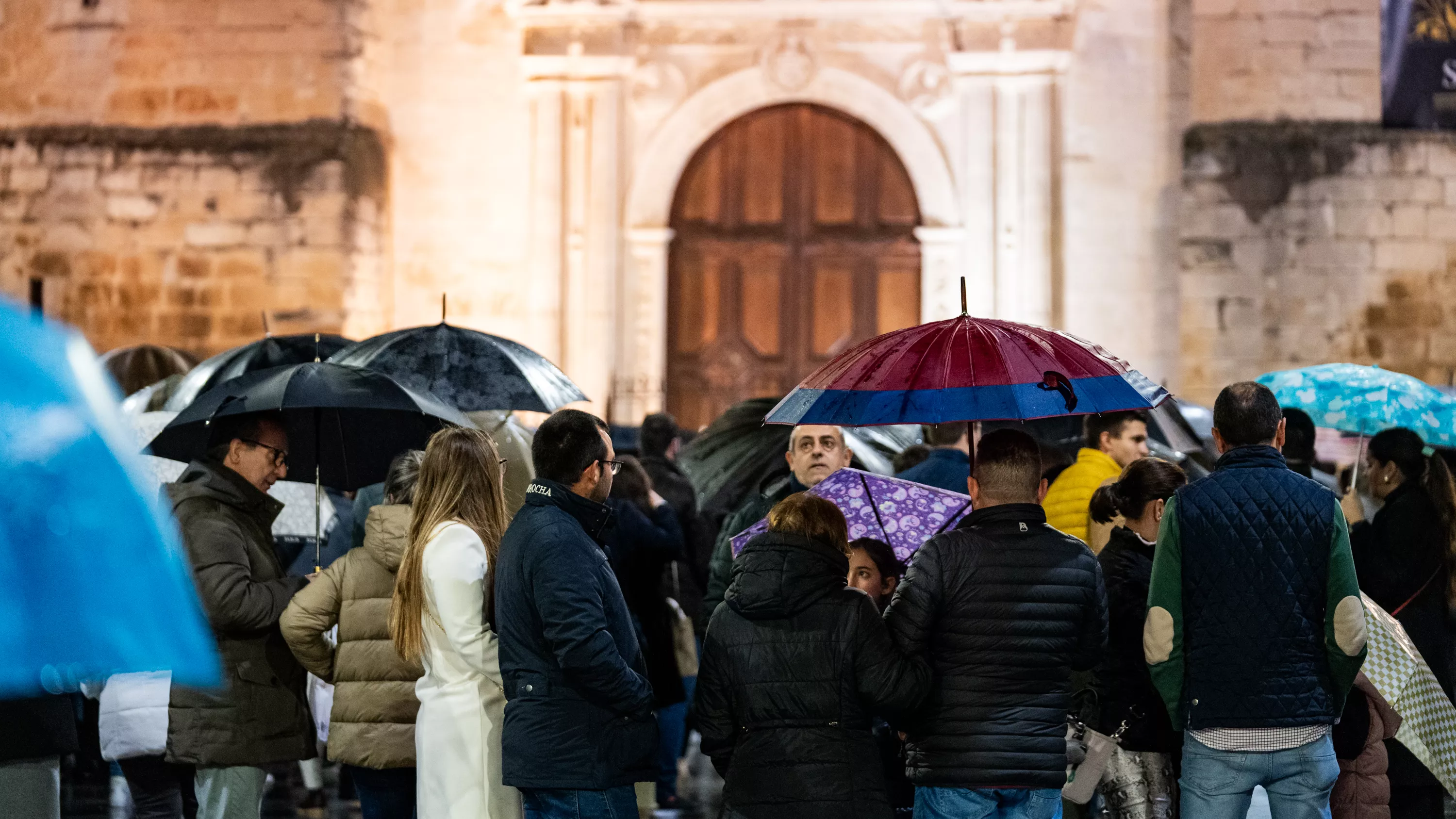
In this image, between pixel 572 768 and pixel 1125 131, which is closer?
pixel 572 768

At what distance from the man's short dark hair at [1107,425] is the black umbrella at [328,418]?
2.64 meters

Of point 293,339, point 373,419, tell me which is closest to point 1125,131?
point 293,339

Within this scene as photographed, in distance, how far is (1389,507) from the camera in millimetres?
5875

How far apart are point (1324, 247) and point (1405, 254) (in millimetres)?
676

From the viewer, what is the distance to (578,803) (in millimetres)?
4258

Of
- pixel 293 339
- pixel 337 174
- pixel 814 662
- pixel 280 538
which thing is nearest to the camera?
pixel 814 662

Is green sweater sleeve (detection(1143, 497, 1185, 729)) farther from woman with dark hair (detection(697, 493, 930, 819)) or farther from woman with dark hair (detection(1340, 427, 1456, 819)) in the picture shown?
woman with dark hair (detection(1340, 427, 1456, 819))

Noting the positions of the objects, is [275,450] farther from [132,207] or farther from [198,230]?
[132,207]

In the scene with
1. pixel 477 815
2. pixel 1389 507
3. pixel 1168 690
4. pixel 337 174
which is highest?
pixel 337 174

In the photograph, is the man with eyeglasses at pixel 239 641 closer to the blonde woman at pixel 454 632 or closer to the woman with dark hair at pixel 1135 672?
the blonde woman at pixel 454 632

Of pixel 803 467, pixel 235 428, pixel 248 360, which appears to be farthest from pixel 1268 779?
pixel 248 360

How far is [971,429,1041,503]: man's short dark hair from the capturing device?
4.22 meters

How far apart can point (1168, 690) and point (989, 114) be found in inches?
368

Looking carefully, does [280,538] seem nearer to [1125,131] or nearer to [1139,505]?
[1139,505]
